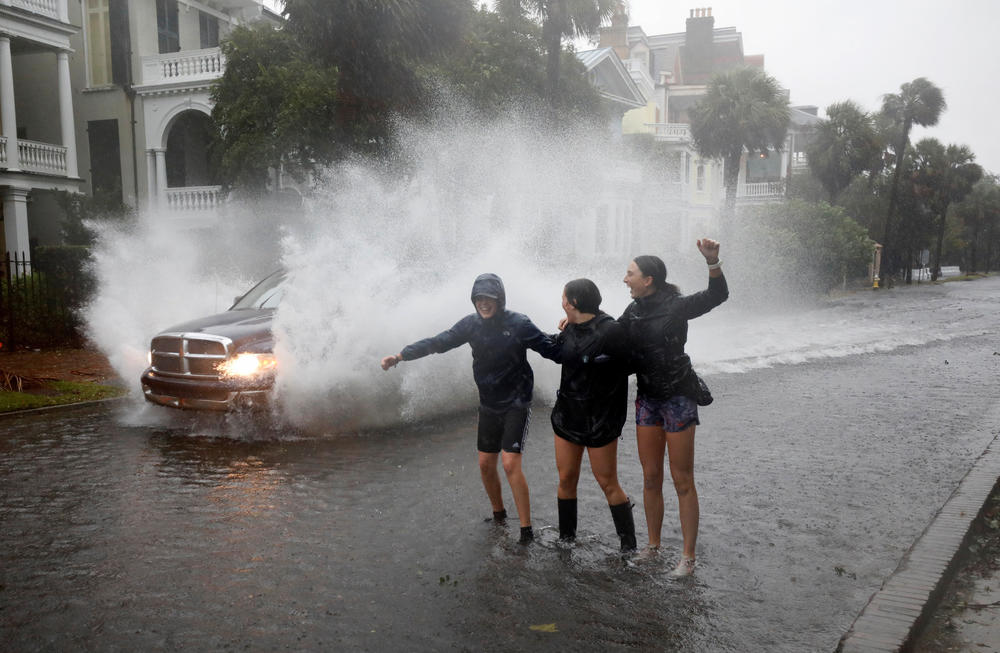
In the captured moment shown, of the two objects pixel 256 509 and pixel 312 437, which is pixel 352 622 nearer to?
pixel 256 509

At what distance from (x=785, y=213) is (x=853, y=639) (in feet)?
111

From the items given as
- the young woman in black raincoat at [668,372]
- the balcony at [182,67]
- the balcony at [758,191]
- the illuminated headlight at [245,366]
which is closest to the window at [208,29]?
the balcony at [182,67]

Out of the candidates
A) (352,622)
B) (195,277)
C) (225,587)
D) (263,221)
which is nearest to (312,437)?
(225,587)

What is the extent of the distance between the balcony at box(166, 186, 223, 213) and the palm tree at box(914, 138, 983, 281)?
52.0 metres

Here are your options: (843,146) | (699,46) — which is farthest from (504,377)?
(699,46)

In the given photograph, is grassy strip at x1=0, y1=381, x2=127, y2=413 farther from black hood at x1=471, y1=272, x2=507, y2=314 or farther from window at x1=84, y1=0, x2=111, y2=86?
window at x1=84, y1=0, x2=111, y2=86

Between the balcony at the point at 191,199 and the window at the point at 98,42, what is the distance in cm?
441

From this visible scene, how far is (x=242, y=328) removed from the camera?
8922 millimetres

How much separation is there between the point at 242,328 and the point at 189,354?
560mm

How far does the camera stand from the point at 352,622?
14.1 feet

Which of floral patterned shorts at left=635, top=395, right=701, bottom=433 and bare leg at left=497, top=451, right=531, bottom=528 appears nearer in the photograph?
floral patterned shorts at left=635, top=395, right=701, bottom=433

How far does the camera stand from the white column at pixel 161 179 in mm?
26969

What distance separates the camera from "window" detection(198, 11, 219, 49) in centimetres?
2946

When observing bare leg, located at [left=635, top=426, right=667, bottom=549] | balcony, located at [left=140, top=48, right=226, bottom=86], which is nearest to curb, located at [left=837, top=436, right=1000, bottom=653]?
bare leg, located at [left=635, top=426, right=667, bottom=549]
